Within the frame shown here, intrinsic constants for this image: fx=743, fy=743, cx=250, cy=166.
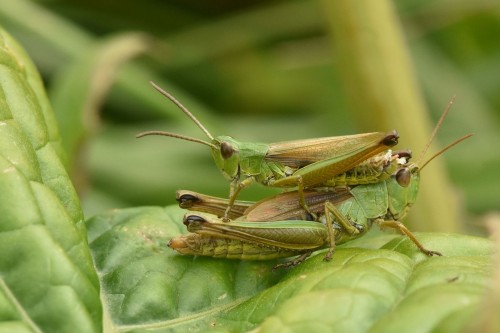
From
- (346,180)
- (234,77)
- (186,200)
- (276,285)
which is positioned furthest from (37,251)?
(234,77)

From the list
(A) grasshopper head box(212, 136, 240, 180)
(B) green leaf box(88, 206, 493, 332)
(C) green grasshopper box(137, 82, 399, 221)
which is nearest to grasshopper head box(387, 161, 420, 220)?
(C) green grasshopper box(137, 82, 399, 221)

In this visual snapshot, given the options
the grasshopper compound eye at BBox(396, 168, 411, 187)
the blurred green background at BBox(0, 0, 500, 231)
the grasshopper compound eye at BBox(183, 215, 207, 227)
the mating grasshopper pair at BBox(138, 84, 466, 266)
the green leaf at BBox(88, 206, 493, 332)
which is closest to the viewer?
the green leaf at BBox(88, 206, 493, 332)

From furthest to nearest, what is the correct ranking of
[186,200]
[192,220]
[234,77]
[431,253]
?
1. [234,77]
2. [186,200]
3. [192,220]
4. [431,253]

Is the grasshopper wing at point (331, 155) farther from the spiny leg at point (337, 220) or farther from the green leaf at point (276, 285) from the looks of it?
the green leaf at point (276, 285)

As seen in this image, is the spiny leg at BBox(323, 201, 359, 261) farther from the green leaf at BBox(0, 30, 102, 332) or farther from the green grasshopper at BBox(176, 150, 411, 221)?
the green leaf at BBox(0, 30, 102, 332)

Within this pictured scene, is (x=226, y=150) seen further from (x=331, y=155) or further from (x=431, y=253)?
(x=431, y=253)

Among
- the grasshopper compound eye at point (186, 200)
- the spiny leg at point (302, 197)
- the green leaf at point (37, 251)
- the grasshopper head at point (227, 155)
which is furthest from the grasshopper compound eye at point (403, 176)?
the green leaf at point (37, 251)

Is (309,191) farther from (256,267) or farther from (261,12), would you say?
(261,12)
